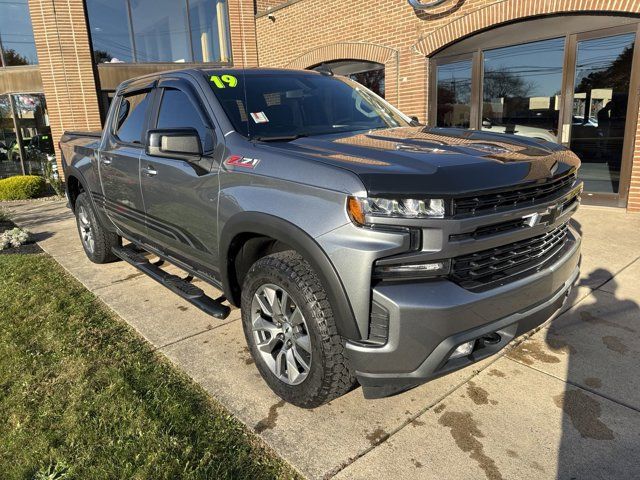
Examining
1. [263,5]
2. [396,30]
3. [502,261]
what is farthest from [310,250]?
[263,5]

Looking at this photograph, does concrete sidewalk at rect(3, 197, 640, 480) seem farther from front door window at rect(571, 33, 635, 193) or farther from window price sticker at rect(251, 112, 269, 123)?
front door window at rect(571, 33, 635, 193)

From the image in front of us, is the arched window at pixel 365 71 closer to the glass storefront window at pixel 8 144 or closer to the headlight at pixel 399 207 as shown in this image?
the headlight at pixel 399 207

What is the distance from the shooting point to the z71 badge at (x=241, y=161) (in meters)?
2.76

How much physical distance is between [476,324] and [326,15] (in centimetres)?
1018

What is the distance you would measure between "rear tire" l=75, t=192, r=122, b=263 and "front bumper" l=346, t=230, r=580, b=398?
13.0 feet

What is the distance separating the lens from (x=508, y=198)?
7.75ft

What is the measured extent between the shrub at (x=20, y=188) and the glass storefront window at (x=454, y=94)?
32.4 feet

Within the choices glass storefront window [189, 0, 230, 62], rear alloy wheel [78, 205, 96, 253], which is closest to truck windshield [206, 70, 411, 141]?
rear alloy wheel [78, 205, 96, 253]

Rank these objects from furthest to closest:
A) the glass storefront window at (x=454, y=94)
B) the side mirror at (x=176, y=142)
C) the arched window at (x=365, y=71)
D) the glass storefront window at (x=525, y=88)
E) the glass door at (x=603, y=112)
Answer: the arched window at (x=365, y=71) → the glass storefront window at (x=454, y=94) → the glass storefront window at (x=525, y=88) → the glass door at (x=603, y=112) → the side mirror at (x=176, y=142)

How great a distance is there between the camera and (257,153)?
278cm

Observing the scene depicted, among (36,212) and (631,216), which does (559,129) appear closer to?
(631,216)

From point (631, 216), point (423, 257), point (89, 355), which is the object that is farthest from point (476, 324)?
point (631, 216)

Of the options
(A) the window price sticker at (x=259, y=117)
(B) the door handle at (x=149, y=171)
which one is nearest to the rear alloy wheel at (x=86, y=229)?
(B) the door handle at (x=149, y=171)

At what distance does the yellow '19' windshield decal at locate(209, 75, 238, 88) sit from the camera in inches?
132
